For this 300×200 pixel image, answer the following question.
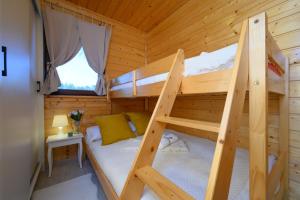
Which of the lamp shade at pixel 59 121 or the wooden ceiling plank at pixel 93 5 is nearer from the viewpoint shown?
the lamp shade at pixel 59 121

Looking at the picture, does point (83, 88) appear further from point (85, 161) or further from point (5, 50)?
point (5, 50)

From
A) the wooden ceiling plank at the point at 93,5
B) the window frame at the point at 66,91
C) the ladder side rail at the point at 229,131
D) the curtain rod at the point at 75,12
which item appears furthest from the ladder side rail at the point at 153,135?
the curtain rod at the point at 75,12

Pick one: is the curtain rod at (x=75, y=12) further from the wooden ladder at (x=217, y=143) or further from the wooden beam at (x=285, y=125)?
the wooden beam at (x=285, y=125)

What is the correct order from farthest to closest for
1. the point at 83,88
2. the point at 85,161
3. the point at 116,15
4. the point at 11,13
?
the point at 116,15 → the point at 83,88 → the point at 85,161 → the point at 11,13

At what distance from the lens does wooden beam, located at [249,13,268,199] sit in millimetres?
601

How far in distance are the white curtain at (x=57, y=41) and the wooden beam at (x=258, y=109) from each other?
255cm

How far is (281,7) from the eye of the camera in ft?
4.75

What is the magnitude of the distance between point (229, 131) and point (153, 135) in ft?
1.54

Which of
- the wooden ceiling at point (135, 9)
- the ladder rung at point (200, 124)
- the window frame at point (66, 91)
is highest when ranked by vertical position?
the wooden ceiling at point (135, 9)

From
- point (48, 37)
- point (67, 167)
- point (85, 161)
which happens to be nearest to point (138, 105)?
point (85, 161)

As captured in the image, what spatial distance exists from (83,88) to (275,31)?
2876 millimetres

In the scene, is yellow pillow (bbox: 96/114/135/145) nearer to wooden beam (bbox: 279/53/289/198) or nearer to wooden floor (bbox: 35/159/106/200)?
wooden floor (bbox: 35/159/106/200)

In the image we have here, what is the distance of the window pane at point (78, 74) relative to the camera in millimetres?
2455

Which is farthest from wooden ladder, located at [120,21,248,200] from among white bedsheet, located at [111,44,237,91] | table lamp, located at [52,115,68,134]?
table lamp, located at [52,115,68,134]
